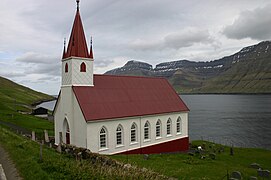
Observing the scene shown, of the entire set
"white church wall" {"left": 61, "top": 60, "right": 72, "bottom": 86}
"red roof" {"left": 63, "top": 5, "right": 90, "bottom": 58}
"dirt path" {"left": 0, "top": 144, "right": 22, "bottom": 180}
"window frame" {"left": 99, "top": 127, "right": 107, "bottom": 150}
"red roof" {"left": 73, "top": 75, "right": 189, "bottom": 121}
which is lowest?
"window frame" {"left": 99, "top": 127, "right": 107, "bottom": 150}

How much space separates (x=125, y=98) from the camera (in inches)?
1229

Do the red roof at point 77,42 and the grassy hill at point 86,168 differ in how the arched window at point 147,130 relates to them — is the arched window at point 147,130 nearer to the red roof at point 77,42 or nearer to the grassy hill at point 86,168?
the grassy hill at point 86,168

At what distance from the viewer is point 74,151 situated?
63.3 feet

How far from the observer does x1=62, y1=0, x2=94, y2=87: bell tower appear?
27891mm

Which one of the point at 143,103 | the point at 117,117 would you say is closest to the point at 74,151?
the point at 117,117

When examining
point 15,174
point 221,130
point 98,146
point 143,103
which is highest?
point 143,103

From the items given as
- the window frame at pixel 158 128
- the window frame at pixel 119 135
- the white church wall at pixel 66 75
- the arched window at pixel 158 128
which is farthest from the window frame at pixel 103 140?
the arched window at pixel 158 128

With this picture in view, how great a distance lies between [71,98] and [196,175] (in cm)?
1554

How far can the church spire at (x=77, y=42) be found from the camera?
92.5 ft

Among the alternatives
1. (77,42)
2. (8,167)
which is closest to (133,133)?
(77,42)

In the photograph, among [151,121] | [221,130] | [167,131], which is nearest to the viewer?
[151,121]

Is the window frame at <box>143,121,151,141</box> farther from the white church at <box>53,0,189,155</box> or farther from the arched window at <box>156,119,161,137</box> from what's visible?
the arched window at <box>156,119,161,137</box>

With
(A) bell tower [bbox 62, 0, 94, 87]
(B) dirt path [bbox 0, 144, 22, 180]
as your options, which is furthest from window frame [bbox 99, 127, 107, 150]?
(B) dirt path [bbox 0, 144, 22, 180]

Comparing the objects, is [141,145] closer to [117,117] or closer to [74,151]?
[117,117]
